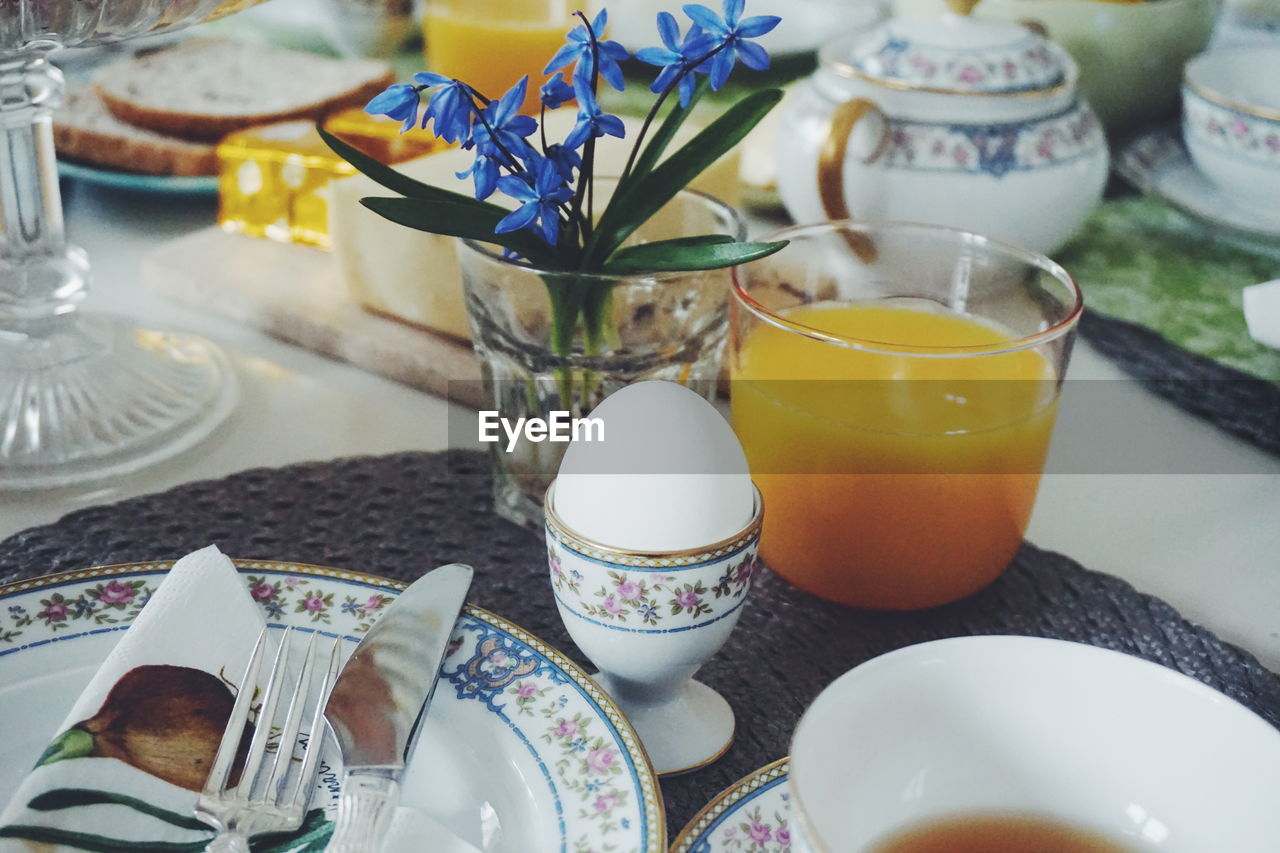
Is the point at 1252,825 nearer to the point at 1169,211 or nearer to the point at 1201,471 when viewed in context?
the point at 1201,471

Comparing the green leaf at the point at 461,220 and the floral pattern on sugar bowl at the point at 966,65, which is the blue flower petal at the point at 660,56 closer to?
the green leaf at the point at 461,220

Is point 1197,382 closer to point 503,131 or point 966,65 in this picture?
point 966,65

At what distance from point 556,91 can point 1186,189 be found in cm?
74

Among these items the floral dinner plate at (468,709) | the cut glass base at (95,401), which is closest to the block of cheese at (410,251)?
the cut glass base at (95,401)

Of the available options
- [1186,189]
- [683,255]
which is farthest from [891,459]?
[1186,189]

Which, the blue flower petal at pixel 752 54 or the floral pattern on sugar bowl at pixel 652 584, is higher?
the blue flower petal at pixel 752 54

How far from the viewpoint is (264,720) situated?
473 millimetres

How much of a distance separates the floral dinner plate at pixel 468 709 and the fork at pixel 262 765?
3 centimetres

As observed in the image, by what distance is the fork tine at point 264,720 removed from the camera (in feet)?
1.48

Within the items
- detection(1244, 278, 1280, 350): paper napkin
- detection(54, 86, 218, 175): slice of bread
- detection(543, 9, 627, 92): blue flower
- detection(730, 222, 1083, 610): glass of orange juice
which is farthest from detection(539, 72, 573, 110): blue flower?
detection(54, 86, 218, 175): slice of bread

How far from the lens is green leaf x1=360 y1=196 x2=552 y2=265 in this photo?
0.55 meters

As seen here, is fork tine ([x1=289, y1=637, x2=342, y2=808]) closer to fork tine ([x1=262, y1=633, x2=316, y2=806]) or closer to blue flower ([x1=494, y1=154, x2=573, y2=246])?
fork tine ([x1=262, y1=633, x2=316, y2=806])

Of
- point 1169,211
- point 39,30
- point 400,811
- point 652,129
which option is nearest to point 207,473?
point 39,30

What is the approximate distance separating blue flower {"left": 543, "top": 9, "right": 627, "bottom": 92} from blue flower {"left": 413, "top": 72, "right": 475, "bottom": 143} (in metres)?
0.04
